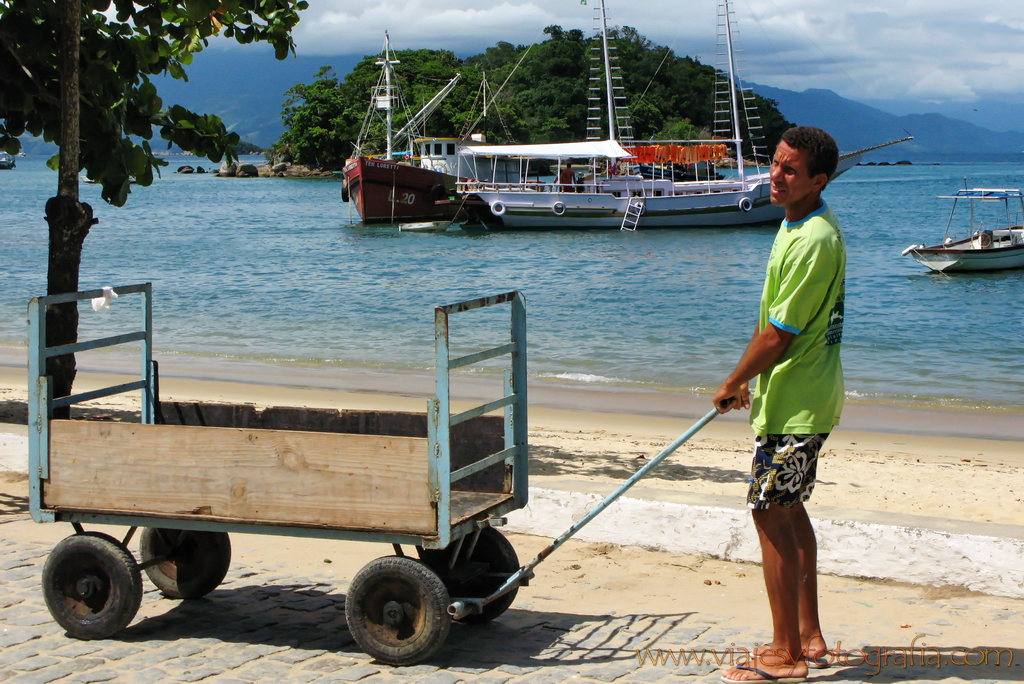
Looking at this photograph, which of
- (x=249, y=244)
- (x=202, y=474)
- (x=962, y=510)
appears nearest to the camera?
(x=202, y=474)

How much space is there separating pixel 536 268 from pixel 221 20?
80.5 ft

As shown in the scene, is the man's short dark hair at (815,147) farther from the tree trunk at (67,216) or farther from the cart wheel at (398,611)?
the tree trunk at (67,216)

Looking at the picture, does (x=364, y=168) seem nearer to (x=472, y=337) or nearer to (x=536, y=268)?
(x=536, y=268)

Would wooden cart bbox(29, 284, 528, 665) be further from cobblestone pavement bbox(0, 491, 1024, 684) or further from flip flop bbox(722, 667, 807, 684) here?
flip flop bbox(722, 667, 807, 684)

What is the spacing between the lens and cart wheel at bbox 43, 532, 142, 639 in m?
3.91

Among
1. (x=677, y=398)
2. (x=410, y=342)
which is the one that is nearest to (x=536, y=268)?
(x=410, y=342)

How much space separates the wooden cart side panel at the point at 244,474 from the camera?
11.5ft

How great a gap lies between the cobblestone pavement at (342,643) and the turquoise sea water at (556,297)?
26.8ft

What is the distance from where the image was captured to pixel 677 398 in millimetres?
11602

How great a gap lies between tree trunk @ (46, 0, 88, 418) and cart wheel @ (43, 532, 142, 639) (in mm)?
1889

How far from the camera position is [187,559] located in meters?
4.43

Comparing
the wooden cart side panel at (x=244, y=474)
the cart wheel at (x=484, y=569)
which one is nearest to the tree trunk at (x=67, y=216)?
the wooden cart side panel at (x=244, y=474)

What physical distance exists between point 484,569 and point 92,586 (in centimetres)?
150

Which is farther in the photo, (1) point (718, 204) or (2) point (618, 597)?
(1) point (718, 204)
